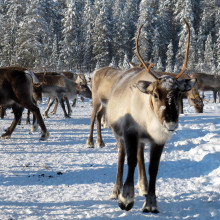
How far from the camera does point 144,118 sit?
2.99 metres

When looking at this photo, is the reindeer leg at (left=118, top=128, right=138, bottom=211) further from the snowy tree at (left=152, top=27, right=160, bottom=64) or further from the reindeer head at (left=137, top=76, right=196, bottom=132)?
the snowy tree at (left=152, top=27, right=160, bottom=64)

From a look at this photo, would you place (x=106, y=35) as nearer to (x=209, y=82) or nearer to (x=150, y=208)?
(x=209, y=82)

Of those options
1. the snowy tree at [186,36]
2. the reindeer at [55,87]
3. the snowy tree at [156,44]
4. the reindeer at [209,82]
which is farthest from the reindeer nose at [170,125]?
the snowy tree at [156,44]

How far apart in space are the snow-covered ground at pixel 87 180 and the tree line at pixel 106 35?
33958mm

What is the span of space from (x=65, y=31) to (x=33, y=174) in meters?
56.1

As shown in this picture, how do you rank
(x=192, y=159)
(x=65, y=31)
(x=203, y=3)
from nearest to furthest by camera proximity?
(x=192, y=159) → (x=65, y=31) → (x=203, y=3)

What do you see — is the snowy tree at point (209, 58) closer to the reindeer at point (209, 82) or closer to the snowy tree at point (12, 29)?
the reindeer at point (209, 82)

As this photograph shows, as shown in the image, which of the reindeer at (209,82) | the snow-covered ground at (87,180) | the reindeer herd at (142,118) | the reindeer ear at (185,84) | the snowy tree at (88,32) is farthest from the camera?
the snowy tree at (88,32)

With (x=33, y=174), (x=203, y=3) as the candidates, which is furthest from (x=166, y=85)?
(x=203, y=3)

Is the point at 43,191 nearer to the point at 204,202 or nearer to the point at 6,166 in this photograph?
the point at 6,166

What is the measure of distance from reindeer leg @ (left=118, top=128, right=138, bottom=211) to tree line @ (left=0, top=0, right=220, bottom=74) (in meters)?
36.8

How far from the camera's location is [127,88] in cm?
353

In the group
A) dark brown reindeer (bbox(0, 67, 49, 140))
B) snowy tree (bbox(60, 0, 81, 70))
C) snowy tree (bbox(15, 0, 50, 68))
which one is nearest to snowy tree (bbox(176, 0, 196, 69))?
snowy tree (bbox(60, 0, 81, 70))

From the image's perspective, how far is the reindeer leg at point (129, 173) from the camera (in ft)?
9.76
